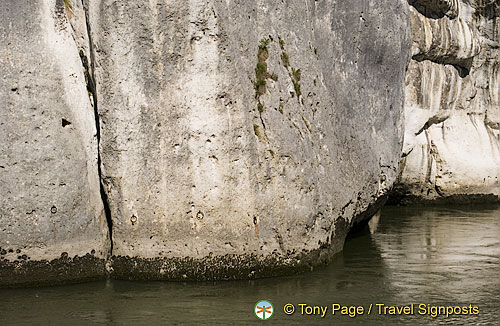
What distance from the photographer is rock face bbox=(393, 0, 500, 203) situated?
608 inches

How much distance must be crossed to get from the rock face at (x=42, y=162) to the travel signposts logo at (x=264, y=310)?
1.80m

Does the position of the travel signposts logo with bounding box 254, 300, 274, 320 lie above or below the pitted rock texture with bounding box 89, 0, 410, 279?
below

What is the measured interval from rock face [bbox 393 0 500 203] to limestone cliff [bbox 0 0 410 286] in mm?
7796

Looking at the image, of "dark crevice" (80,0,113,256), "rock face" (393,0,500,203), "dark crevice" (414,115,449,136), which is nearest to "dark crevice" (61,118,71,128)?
"dark crevice" (80,0,113,256)

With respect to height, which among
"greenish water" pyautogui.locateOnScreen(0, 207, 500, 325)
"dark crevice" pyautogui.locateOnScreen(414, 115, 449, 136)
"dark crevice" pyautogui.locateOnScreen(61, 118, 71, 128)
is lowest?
"greenish water" pyautogui.locateOnScreen(0, 207, 500, 325)

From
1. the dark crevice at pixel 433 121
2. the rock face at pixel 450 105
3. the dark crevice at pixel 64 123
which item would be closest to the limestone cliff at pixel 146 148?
the dark crevice at pixel 64 123

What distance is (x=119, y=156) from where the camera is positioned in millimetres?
7625

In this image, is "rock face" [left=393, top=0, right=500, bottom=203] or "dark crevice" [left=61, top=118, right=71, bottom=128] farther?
"rock face" [left=393, top=0, right=500, bottom=203]

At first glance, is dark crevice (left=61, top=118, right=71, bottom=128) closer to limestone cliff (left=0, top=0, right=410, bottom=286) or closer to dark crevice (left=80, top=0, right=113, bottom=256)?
limestone cliff (left=0, top=0, right=410, bottom=286)

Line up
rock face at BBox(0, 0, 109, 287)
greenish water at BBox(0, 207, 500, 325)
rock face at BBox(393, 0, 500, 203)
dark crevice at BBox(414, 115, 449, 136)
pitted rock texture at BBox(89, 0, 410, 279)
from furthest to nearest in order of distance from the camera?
dark crevice at BBox(414, 115, 449, 136)
rock face at BBox(393, 0, 500, 203)
pitted rock texture at BBox(89, 0, 410, 279)
rock face at BBox(0, 0, 109, 287)
greenish water at BBox(0, 207, 500, 325)

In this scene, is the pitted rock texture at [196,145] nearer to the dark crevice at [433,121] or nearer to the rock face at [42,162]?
the rock face at [42,162]

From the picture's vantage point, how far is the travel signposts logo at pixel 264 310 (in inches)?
249

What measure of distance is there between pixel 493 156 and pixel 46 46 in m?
11.5

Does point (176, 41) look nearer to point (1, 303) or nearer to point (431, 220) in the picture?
point (1, 303)
